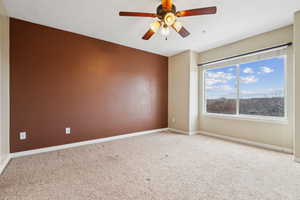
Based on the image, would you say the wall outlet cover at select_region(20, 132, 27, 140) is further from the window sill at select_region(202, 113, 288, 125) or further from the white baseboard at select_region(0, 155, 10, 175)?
the window sill at select_region(202, 113, 288, 125)

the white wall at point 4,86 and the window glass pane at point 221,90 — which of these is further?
the window glass pane at point 221,90

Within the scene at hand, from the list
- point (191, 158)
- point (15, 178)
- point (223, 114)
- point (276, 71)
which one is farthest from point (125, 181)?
point (276, 71)

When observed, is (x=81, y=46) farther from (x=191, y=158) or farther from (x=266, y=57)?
(x=266, y=57)

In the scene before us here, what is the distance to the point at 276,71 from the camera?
2916 millimetres

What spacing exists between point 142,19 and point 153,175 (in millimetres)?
2629

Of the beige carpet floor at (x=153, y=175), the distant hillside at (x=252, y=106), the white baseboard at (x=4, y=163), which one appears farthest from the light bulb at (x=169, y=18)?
the white baseboard at (x=4, y=163)

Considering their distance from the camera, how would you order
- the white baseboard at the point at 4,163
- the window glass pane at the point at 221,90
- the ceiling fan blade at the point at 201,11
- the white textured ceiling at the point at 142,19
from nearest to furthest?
the ceiling fan blade at the point at 201,11, the white baseboard at the point at 4,163, the white textured ceiling at the point at 142,19, the window glass pane at the point at 221,90

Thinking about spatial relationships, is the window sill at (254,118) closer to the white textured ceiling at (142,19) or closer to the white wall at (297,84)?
the white wall at (297,84)

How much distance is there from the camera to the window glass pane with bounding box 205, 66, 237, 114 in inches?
143

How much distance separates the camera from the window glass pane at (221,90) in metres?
3.64

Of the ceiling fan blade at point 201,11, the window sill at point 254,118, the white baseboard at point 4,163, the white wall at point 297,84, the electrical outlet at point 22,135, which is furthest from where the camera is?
the window sill at point 254,118

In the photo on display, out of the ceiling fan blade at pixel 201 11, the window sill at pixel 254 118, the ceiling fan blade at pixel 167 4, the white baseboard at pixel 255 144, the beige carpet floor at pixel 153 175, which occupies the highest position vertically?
the ceiling fan blade at pixel 167 4

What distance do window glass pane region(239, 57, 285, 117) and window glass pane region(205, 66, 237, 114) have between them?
219 millimetres

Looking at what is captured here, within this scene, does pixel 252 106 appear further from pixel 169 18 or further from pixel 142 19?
pixel 142 19
